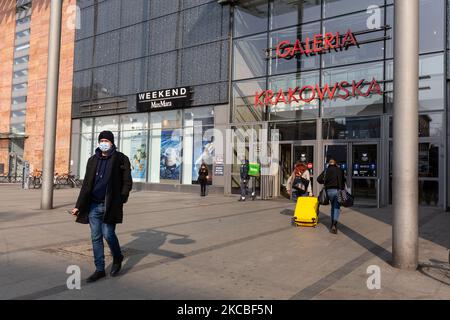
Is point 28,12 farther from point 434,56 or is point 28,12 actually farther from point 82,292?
point 82,292

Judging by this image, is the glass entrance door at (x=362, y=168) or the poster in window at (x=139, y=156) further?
the poster in window at (x=139, y=156)

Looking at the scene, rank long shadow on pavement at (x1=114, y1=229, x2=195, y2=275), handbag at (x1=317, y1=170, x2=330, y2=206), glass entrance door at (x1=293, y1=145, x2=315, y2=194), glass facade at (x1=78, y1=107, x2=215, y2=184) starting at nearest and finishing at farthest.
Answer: long shadow on pavement at (x1=114, y1=229, x2=195, y2=275)
handbag at (x1=317, y1=170, x2=330, y2=206)
glass entrance door at (x1=293, y1=145, x2=315, y2=194)
glass facade at (x1=78, y1=107, x2=215, y2=184)

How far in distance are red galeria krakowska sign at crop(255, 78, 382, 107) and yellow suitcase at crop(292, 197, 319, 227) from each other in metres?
7.43

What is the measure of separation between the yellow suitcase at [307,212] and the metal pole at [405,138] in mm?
3587

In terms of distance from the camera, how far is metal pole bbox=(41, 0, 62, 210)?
40.5 feet

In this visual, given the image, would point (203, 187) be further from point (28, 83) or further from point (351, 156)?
point (28, 83)

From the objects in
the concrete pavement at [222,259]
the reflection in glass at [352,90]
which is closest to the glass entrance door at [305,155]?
the reflection in glass at [352,90]

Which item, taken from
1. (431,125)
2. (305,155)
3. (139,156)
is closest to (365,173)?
(305,155)

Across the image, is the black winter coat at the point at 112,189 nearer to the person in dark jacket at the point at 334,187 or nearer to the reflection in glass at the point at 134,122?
the person in dark jacket at the point at 334,187

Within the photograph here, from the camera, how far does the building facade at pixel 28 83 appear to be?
27219 millimetres

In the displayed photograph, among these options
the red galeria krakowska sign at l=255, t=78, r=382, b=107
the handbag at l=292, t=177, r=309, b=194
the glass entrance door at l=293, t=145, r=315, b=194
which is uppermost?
the red galeria krakowska sign at l=255, t=78, r=382, b=107

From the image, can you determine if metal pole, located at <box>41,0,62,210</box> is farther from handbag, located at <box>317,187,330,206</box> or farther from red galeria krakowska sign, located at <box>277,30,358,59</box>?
red galeria krakowska sign, located at <box>277,30,358,59</box>

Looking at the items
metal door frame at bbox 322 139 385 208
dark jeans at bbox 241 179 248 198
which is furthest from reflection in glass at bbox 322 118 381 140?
dark jeans at bbox 241 179 248 198
